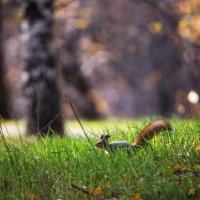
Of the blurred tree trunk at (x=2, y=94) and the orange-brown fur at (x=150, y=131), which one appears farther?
the blurred tree trunk at (x=2, y=94)

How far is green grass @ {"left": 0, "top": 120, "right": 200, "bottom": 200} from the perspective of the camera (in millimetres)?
4373

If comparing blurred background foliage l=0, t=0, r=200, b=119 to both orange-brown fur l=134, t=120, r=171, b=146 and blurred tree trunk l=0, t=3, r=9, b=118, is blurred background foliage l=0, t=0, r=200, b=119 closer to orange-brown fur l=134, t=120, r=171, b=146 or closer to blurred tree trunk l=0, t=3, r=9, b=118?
blurred tree trunk l=0, t=3, r=9, b=118

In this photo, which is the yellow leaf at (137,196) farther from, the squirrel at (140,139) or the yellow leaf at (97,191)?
the squirrel at (140,139)

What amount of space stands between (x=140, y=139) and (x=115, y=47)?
24.5 metres

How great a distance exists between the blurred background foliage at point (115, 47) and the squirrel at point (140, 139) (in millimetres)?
8591

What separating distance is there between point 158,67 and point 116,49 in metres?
2.51

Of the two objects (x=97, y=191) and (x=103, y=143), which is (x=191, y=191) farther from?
(x=103, y=143)

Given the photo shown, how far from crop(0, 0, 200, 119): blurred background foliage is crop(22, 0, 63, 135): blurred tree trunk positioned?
2.84 meters

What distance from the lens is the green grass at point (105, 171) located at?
4373 millimetres

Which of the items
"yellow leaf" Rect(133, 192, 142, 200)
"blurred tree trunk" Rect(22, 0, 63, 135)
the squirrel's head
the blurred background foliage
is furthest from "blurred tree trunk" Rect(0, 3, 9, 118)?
"yellow leaf" Rect(133, 192, 142, 200)

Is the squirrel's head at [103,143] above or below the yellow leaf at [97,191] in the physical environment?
above

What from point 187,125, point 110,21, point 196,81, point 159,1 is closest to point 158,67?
point 110,21

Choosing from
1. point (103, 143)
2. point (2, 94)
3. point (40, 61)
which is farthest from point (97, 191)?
point (2, 94)

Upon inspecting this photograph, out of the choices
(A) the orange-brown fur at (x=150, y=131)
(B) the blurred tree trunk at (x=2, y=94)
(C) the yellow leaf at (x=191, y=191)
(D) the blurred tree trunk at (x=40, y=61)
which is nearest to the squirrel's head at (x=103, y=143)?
(A) the orange-brown fur at (x=150, y=131)
